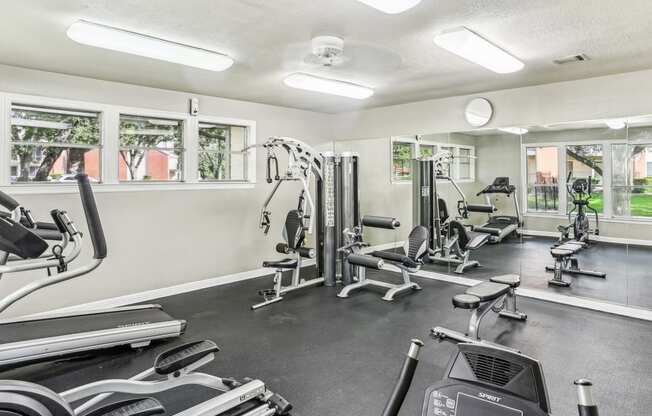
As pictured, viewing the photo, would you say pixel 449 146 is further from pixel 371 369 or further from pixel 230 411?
pixel 230 411

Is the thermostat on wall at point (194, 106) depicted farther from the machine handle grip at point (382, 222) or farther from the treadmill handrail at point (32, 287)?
the treadmill handrail at point (32, 287)

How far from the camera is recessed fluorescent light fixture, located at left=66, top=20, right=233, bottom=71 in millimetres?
2594

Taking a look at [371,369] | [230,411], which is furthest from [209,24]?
[371,369]

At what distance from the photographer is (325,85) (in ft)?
13.6

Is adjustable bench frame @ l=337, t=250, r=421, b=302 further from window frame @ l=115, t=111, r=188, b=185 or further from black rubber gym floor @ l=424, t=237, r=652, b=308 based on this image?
window frame @ l=115, t=111, r=188, b=185

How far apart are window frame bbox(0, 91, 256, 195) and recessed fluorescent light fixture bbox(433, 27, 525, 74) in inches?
89.8

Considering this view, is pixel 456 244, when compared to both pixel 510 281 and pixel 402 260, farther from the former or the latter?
pixel 510 281

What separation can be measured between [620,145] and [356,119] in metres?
3.42

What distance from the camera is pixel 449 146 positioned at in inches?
207

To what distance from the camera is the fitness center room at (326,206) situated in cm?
228

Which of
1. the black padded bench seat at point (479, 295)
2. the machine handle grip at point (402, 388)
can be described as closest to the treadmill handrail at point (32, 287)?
the machine handle grip at point (402, 388)

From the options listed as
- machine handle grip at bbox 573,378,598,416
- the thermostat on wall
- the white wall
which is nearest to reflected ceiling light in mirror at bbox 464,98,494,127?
the white wall

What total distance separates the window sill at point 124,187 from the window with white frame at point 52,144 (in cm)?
9

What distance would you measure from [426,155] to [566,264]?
2.18 metres
